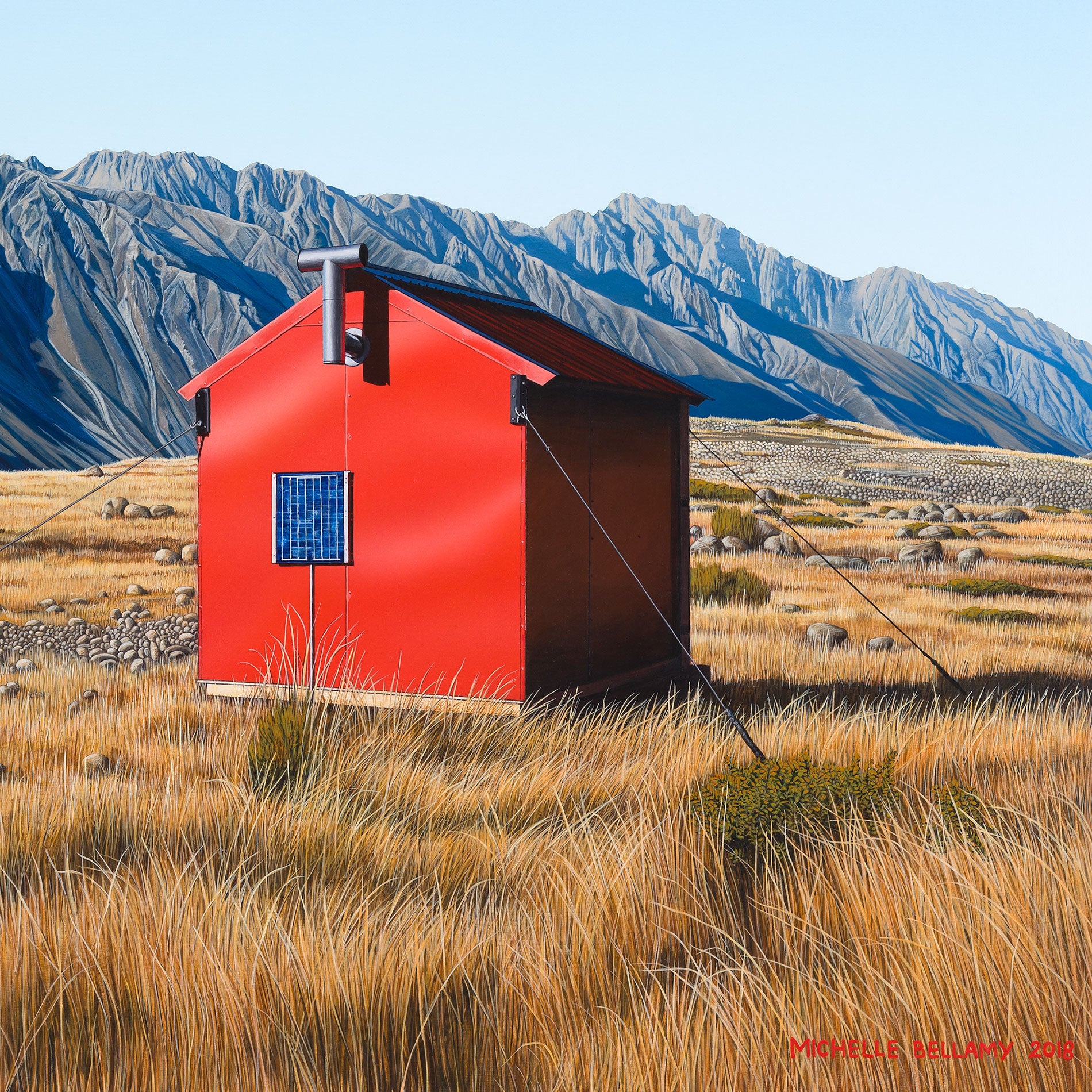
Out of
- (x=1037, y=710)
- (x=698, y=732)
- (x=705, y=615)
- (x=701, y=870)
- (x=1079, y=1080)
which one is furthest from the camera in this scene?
(x=705, y=615)

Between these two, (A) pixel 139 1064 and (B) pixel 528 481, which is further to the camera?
(B) pixel 528 481

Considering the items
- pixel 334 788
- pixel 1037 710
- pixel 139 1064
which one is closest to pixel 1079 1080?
pixel 139 1064

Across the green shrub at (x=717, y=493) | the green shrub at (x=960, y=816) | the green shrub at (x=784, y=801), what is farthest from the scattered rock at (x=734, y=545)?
the green shrub at (x=960, y=816)

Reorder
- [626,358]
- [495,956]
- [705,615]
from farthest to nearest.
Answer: [705,615] → [626,358] → [495,956]

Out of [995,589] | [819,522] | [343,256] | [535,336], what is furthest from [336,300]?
[819,522]

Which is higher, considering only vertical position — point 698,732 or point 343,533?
point 343,533

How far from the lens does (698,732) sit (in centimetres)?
759

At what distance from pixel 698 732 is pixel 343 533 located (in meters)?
3.09

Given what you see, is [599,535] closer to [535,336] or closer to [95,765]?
[535,336]

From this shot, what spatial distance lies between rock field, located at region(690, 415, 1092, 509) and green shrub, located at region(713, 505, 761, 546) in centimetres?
1727

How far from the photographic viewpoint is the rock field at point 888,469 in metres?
45.8

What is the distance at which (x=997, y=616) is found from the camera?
14.5m

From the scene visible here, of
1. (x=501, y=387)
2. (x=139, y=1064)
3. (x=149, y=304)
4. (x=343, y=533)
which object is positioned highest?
(x=149, y=304)

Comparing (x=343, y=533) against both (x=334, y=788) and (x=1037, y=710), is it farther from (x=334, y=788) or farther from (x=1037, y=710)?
(x=1037, y=710)
